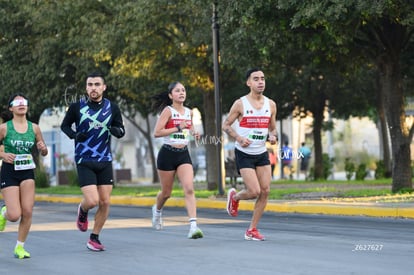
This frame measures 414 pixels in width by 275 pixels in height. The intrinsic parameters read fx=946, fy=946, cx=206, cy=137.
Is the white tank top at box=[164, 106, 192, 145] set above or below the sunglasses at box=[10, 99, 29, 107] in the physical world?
below

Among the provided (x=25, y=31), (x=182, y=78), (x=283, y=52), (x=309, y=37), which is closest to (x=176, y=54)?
(x=182, y=78)

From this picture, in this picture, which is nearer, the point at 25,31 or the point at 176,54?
the point at 176,54

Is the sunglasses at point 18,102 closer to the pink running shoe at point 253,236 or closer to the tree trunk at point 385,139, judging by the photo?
the pink running shoe at point 253,236

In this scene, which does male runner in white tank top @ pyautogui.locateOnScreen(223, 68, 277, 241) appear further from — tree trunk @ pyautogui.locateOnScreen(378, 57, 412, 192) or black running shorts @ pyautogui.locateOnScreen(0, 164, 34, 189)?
tree trunk @ pyautogui.locateOnScreen(378, 57, 412, 192)

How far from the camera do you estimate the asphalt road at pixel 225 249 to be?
887cm

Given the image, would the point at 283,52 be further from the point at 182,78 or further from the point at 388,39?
the point at 182,78

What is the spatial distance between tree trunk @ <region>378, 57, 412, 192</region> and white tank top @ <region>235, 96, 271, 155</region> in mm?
10576

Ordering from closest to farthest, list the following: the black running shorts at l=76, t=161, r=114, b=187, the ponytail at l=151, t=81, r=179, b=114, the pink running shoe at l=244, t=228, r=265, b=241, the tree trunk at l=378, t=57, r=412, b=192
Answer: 1. the black running shorts at l=76, t=161, r=114, b=187
2. the pink running shoe at l=244, t=228, r=265, b=241
3. the ponytail at l=151, t=81, r=179, b=114
4. the tree trunk at l=378, t=57, r=412, b=192

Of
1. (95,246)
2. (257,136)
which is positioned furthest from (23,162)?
(257,136)

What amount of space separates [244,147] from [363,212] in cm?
642

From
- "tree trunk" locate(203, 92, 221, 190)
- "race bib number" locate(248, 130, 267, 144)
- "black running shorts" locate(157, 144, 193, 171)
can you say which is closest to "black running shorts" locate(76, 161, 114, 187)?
"black running shorts" locate(157, 144, 193, 171)

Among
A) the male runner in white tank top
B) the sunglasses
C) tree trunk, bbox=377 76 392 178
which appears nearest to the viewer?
the sunglasses

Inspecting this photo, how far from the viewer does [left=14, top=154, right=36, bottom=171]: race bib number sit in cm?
1012

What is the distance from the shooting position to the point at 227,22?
68.2ft
